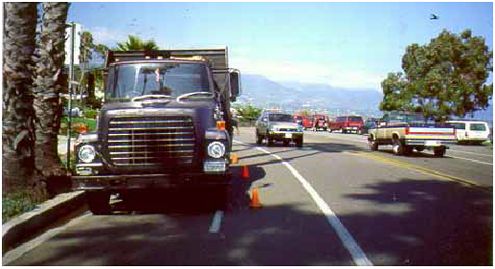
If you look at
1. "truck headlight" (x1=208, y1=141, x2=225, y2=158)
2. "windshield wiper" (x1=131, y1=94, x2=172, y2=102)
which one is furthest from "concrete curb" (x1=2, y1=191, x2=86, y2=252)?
"truck headlight" (x1=208, y1=141, x2=225, y2=158)

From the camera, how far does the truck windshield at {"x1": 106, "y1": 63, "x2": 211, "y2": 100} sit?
8.95 m

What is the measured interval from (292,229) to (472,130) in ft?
104

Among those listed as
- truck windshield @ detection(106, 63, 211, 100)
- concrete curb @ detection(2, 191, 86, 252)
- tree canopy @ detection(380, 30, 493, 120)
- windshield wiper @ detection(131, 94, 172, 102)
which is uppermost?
tree canopy @ detection(380, 30, 493, 120)

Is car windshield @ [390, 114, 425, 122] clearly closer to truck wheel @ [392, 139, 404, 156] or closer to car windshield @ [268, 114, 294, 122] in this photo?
truck wheel @ [392, 139, 404, 156]

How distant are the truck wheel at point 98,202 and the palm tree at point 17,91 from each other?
3.56 ft

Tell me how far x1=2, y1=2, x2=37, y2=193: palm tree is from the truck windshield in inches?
55.7

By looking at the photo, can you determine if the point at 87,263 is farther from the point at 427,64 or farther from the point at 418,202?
the point at 427,64

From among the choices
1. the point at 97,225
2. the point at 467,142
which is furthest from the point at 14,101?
the point at 467,142

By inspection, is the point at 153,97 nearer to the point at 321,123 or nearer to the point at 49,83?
the point at 49,83

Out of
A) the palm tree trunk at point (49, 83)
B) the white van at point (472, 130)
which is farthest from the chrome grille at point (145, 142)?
the white van at point (472, 130)

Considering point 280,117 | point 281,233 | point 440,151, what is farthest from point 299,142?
point 281,233

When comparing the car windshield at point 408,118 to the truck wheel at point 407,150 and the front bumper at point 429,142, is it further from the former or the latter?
the front bumper at point 429,142

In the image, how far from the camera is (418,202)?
9570mm

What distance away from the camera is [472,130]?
1396 inches
